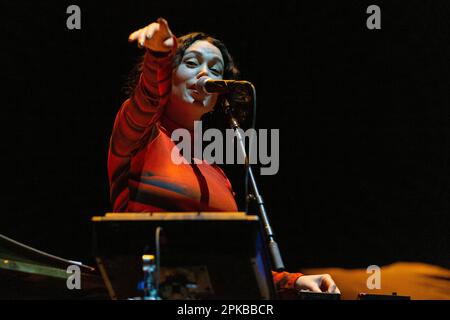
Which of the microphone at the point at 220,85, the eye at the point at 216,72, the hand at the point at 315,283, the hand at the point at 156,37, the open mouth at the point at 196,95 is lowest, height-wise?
the hand at the point at 315,283

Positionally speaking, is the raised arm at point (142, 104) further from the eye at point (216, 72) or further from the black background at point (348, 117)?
the black background at point (348, 117)

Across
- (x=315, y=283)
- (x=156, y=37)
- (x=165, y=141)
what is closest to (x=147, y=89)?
(x=156, y=37)

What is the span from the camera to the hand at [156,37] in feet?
5.36

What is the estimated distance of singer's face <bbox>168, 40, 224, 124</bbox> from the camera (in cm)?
230

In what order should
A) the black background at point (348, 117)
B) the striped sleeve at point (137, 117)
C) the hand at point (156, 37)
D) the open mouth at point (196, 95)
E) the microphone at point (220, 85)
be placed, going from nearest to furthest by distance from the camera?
the hand at point (156, 37)
the striped sleeve at point (137, 117)
the microphone at point (220, 85)
the open mouth at point (196, 95)
the black background at point (348, 117)

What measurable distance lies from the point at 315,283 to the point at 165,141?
26.8 inches

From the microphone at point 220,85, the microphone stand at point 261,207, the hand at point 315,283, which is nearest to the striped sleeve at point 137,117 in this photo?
the microphone at point 220,85

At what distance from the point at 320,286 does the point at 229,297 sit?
0.59 m

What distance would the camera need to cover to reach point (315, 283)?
2.03 metres

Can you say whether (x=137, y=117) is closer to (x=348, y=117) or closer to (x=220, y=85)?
(x=220, y=85)

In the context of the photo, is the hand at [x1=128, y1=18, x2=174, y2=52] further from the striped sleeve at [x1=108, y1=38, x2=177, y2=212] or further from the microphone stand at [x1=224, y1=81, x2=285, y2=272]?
the microphone stand at [x1=224, y1=81, x2=285, y2=272]

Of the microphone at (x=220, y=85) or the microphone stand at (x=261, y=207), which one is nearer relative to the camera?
the microphone stand at (x=261, y=207)

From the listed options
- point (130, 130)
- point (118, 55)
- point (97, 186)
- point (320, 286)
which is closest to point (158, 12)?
point (118, 55)

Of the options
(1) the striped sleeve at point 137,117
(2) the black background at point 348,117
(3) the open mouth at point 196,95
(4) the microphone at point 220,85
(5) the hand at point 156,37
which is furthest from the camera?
(2) the black background at point 348,117
